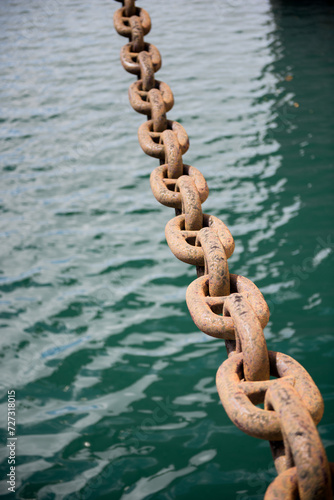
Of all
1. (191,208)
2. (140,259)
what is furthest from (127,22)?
(140,259)

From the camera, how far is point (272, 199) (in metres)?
4.80

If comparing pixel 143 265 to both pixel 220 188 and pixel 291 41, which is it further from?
pixel 291 41

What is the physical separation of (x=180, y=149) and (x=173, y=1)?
33.9 ft

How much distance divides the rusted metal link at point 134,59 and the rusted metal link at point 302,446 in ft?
5.82

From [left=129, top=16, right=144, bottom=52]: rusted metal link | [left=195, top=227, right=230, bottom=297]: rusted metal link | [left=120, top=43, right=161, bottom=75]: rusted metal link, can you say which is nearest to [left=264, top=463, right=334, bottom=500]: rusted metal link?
[left=195, top=227, right=230, bottom=297]: rusted metal link

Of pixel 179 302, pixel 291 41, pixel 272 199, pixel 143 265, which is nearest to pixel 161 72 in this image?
pixel 291 41

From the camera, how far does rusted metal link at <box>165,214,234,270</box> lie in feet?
4.11

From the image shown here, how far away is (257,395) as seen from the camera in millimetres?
914

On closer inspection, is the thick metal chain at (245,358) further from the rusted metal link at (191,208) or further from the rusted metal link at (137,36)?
the rusted metal link at (137,36)

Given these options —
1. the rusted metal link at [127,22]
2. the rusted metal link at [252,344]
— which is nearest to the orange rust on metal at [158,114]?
the rusted metal link at [127,22]

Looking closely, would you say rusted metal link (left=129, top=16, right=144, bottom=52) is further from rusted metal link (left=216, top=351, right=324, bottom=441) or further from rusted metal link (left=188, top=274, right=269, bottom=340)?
rusted metal link (left=216, top=351, right=324, bottom=441)

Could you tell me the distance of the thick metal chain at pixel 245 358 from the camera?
76cm

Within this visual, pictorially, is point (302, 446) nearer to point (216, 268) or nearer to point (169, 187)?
point (216, 268)

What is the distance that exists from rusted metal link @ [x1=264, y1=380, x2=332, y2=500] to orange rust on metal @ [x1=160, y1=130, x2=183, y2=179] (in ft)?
3.09
